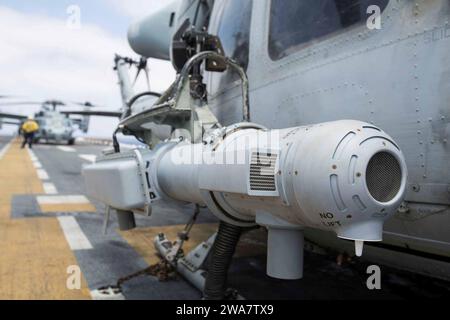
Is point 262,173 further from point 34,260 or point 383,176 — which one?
point 34,260

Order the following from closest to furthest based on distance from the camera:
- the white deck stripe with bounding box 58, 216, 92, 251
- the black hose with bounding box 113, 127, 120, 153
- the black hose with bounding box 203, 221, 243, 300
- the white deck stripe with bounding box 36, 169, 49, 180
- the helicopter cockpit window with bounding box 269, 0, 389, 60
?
the helicopter cockpit window with bounding box 269, 0, 389, 60 < the black hose with bounding box 203, 221, 243, 300 < the black hose with bounding box 113, 127, 120, 153 < the white deck stripe with bounding box 58, 216, 92, 251 < the white deck stripe with bounding box 36, 169, 49, 180

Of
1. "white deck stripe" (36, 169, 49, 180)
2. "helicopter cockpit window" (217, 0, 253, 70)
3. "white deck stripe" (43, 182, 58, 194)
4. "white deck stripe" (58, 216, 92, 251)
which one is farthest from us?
"white deck stripe" (36, 169, 49, 180)

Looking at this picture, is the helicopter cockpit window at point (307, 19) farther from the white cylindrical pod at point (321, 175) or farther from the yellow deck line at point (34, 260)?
the yellow deck line at point (34, 260)

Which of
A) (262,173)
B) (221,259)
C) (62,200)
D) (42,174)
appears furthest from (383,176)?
(42,174)

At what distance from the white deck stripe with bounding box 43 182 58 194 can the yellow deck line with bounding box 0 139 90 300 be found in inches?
70.8

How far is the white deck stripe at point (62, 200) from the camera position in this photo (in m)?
7.91

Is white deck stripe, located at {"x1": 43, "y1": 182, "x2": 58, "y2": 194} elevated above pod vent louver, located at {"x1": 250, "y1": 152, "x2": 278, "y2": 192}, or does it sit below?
below

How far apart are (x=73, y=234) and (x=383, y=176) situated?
4.77 meters

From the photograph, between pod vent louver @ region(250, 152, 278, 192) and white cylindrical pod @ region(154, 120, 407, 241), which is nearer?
white cylindrical pod @ region(154, 120, 407, 241)

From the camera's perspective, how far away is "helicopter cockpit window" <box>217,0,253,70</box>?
341 centimetres

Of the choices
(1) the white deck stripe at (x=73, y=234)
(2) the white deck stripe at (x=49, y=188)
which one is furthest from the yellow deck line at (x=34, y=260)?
(2) the white deck stripe at (x=49, y=188)

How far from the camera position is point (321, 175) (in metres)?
1.58

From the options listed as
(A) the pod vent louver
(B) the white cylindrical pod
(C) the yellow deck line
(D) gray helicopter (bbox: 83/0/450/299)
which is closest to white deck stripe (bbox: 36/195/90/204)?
(C) the yellow deck line

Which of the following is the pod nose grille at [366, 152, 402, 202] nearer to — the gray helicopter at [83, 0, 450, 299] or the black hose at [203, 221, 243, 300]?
the gray helicopter at [83, 0, 450, 299]
